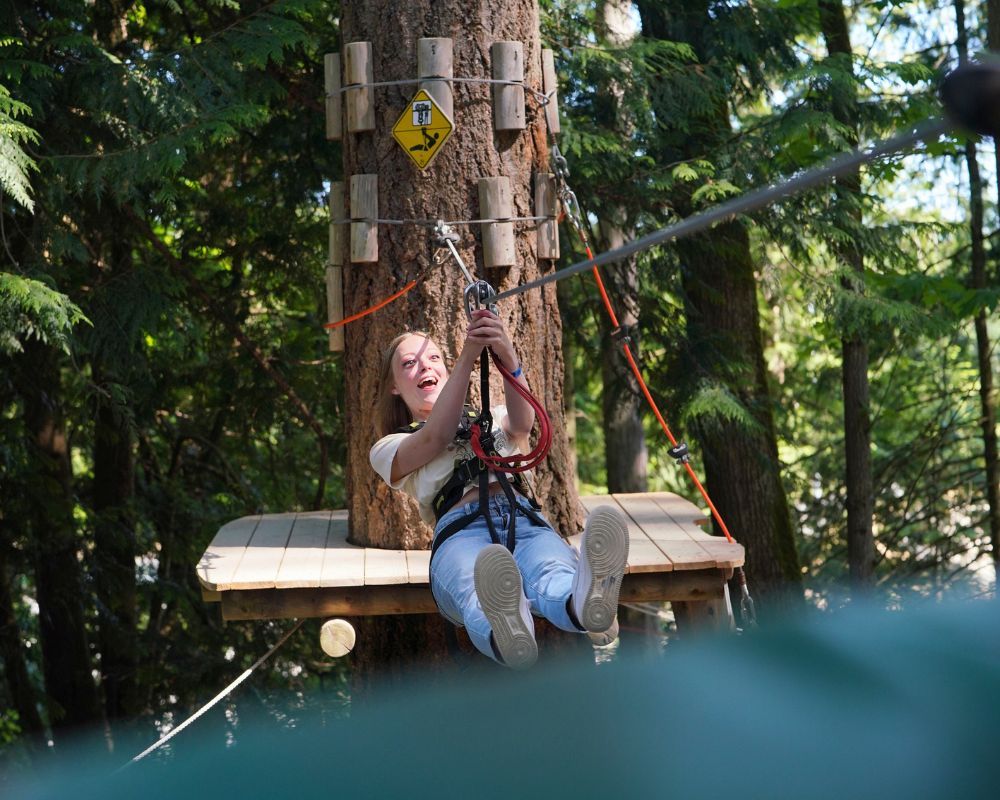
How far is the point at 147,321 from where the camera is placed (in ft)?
16.8

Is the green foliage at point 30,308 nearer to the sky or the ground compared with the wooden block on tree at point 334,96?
nearer to the ground

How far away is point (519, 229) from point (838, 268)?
9.45 ft

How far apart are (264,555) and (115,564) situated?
11.6 ft

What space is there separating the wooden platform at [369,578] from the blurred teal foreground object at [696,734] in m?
2.69

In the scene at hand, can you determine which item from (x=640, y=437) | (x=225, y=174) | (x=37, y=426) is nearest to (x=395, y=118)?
(x=225, y=174)

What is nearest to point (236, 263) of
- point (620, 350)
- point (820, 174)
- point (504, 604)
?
point (620, 350)

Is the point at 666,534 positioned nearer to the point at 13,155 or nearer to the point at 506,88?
the point at 506,88

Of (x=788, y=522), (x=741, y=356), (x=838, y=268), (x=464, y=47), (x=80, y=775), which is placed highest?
(x=464, y=47)

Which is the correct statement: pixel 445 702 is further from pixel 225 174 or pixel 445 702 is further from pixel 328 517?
pixel 225 174

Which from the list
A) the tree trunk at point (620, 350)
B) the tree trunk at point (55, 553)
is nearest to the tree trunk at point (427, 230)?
the tree trunk at point (620, 350)

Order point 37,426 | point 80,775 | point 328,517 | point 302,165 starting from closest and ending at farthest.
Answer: point 80,775, point 328,517, point 302,165, point 37,426

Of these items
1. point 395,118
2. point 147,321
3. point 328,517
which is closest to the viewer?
point 395,118

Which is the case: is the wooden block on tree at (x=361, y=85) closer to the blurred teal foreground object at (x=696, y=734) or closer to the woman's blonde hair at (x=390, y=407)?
the woman's blonde hair at (x=390, y=407)

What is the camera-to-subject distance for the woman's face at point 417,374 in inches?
136
